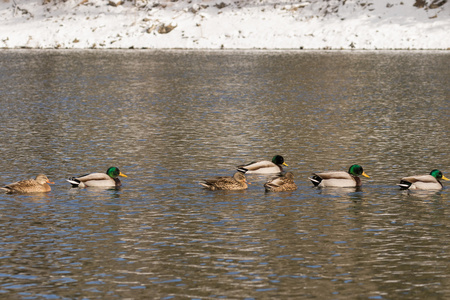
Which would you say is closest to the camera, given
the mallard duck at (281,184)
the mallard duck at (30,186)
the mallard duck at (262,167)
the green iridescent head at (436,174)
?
the mallard duck at (30,186)

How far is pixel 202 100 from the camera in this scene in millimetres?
56312

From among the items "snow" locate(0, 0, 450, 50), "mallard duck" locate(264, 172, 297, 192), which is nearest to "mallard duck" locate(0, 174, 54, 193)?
"mallard duck" locate(264, 172, 297, 192)

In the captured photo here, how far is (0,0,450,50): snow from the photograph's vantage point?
11012cm

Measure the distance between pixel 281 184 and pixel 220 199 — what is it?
2.20 m

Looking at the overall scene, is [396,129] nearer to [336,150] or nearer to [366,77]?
[336,150]

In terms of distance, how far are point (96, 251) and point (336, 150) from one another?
691 inches

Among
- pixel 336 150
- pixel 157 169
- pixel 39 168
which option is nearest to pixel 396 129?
pixel 336 150

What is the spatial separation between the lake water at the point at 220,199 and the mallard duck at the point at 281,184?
0.47 metres

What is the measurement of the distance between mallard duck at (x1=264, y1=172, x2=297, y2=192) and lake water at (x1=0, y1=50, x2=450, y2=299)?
0.47 m

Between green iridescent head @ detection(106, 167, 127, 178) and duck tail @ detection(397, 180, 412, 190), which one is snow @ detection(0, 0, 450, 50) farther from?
green iridescent head @ detection(106, 167, 127, 178)

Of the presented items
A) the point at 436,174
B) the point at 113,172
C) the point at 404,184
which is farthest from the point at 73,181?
the point at 436,174

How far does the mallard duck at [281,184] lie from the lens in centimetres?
2739

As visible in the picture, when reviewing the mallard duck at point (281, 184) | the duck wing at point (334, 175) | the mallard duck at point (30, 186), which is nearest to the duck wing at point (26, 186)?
the mallard duck at point (30, 186)

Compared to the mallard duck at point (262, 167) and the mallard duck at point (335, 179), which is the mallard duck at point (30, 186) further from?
the mallard duck at point (335, 179)
